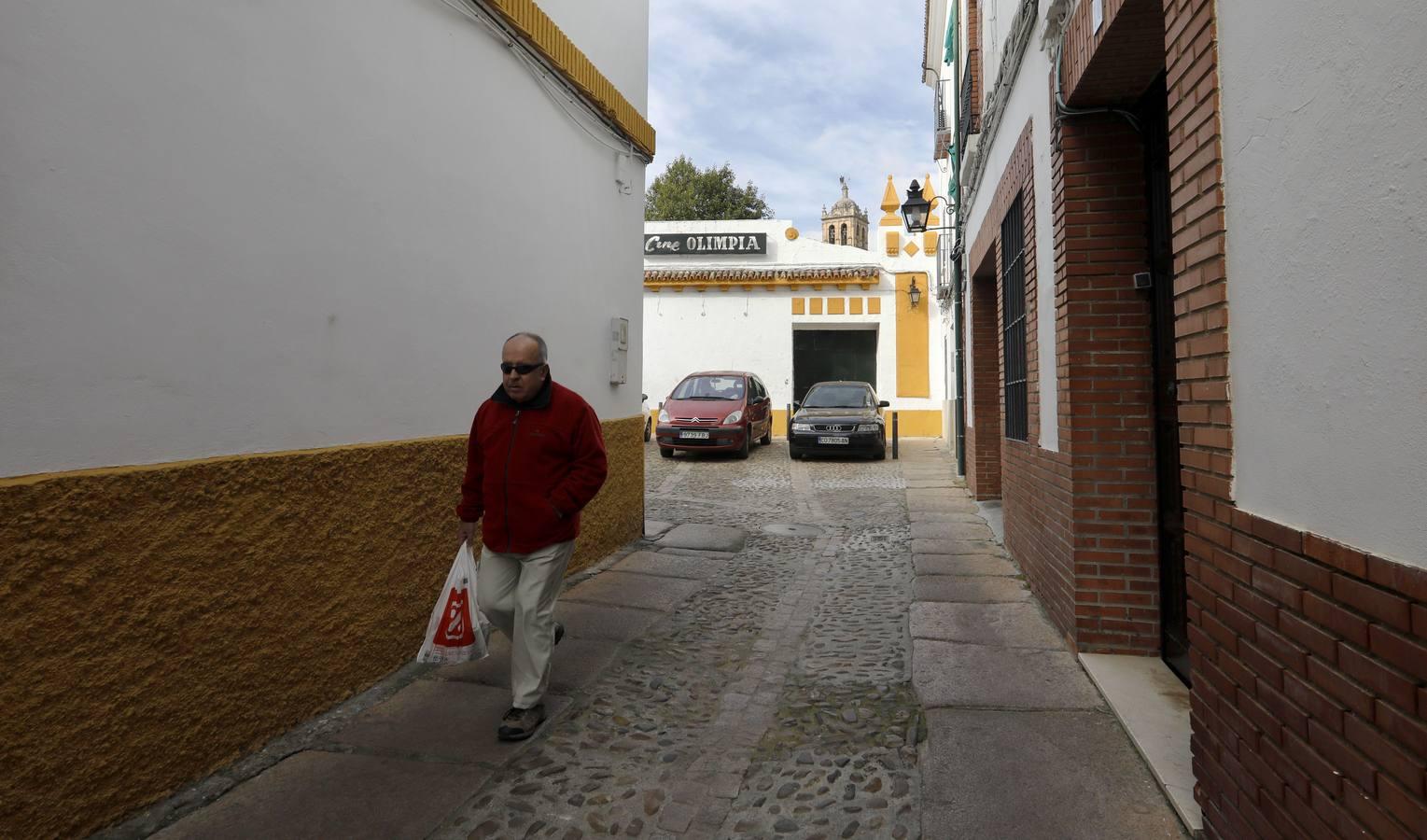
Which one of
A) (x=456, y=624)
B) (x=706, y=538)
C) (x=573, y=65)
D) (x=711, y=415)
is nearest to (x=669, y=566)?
(x=706, y=538)

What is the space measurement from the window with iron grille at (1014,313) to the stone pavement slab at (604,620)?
297 centimetres

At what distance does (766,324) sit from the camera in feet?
65.7

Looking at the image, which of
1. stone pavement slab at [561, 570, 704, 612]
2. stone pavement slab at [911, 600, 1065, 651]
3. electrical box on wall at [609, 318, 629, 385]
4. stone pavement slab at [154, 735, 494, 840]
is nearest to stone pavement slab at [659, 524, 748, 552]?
stone pavement slab at [561, 570, 704, 612]

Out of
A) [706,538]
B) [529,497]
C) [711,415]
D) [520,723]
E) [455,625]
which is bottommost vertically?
[520,723]

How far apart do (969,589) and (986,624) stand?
0.82 metres

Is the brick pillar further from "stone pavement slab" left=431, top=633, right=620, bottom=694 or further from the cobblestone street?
"stone pavement slab" left=431, top=633, right=620, bottom=694

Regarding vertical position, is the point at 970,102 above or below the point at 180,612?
above

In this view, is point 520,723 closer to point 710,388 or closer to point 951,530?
point 951,530

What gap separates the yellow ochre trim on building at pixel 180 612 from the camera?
227 centimetres

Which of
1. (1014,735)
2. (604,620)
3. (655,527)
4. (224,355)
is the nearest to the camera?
(224,355)

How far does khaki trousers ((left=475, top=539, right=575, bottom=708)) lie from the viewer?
3311 millimetres

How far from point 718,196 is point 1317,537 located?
3580cm

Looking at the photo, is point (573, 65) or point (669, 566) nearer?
point (573, 65)

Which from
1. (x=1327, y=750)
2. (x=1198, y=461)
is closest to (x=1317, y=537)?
(x=1327, y=750)
